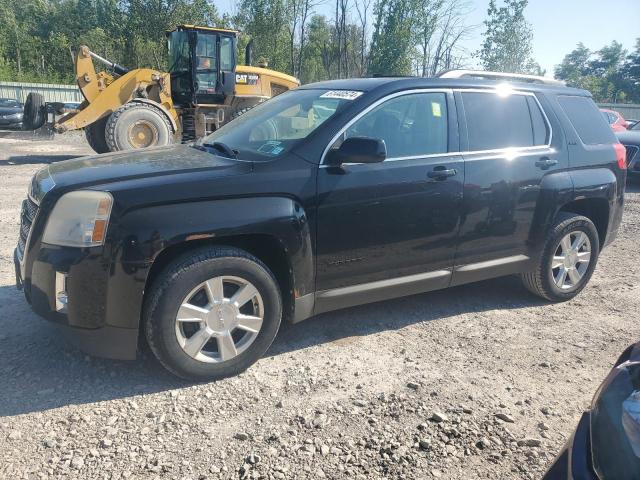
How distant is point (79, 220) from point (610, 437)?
8.73 ft

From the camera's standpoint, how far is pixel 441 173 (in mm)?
3910

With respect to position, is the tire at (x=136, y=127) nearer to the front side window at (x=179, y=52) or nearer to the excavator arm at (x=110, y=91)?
the excavator arm at (x=110, y=91)

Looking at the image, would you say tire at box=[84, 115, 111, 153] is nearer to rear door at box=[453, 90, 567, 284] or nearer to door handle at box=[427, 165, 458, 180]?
rear door at box=[453, 90, 567, 284]

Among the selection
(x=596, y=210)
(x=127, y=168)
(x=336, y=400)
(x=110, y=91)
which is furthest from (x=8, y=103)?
(x=336, y=400)

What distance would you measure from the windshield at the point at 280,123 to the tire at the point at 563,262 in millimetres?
2230

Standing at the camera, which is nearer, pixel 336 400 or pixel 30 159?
pixel 336 400

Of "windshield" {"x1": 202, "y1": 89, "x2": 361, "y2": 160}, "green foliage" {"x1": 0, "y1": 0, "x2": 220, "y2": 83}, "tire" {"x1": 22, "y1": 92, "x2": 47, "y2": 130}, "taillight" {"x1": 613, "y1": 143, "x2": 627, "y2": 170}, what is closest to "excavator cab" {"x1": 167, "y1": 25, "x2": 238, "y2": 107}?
"tire" {"x1": 22, "y1": 92, "x2": 47, "y2": 130}

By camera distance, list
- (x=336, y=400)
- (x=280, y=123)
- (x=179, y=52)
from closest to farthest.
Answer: (x=336, y=400) < (x=280, y=123) < (x=179, y=52)

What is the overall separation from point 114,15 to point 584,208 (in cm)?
4400

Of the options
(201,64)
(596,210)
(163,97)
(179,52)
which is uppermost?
(179,52)

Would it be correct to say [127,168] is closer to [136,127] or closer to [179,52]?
[136,127]

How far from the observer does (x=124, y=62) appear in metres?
38.6

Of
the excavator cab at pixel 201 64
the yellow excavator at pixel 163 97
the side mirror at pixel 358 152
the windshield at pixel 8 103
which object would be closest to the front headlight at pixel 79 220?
the side mirror at pixel 358 152

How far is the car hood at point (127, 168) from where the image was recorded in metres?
3.15
